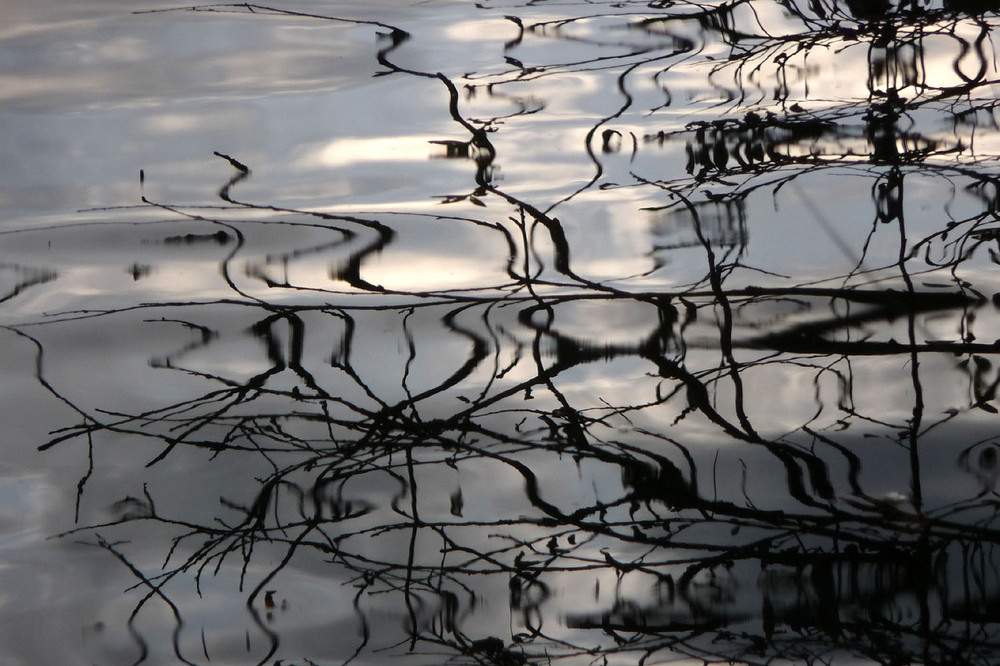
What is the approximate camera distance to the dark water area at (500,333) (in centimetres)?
76

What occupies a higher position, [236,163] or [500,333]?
[236,163]

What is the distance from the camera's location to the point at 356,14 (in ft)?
4.97

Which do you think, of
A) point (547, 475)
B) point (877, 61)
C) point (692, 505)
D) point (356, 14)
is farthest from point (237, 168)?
point (877, 61)

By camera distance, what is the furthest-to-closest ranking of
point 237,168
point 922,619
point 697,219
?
1. point 237,168
2. point 697,219
3. point 922,619

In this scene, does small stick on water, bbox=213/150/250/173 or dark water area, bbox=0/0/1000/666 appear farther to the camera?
small stick on water, bbox=213/150/250/173

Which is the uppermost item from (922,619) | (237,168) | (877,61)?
(877,61)

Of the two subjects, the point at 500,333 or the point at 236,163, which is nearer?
the point at 500,333

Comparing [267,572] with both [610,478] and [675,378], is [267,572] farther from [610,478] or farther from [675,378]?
[675,378]

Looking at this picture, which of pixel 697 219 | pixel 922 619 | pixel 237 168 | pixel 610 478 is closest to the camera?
pixel 922 619

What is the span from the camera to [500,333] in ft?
3.26

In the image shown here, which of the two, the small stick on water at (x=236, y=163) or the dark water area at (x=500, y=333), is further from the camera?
the small stick on water at (x=236, y=163)

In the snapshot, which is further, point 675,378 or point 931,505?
point 675,378

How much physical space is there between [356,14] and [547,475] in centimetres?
100

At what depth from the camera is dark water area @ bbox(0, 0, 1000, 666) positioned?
29.9 inches
